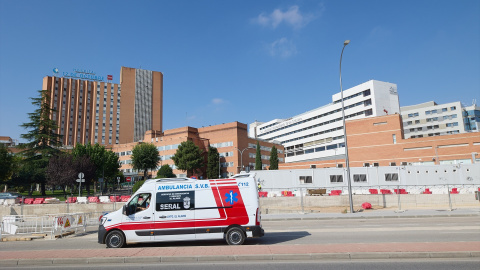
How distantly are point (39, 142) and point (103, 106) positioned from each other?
210ft

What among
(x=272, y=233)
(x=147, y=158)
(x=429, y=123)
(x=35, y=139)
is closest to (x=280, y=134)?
(x=429, y=123)

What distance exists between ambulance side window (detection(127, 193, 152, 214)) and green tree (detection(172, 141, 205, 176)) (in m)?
60.8

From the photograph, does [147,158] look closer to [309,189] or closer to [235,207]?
[309,189]

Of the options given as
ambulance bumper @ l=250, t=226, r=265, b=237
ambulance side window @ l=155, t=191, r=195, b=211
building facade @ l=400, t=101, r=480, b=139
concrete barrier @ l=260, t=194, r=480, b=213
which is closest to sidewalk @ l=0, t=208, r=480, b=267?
ambulance bumper @ l=250, t=226, r=265, b=237

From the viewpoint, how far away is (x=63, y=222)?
50.3 feet

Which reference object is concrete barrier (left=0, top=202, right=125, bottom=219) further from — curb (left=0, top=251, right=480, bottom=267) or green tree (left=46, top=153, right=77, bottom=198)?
curb (left=0, top=251, right=480, bottom=267)

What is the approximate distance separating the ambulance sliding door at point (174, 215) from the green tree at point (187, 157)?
200ft

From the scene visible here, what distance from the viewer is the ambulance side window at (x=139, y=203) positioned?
10.9 metres

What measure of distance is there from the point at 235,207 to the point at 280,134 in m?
109

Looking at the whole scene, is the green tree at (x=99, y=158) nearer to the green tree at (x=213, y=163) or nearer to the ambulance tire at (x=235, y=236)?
the green tree at (x=213, y=163)

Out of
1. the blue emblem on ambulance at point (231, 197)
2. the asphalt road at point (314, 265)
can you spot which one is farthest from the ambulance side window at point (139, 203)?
the blue emblem on ambulance at point (231, 197)

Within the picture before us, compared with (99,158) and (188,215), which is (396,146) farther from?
(99,158)

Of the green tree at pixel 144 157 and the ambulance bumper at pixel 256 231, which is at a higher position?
the green tree at pixel 144 157

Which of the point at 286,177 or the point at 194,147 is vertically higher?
the point at 194,147
